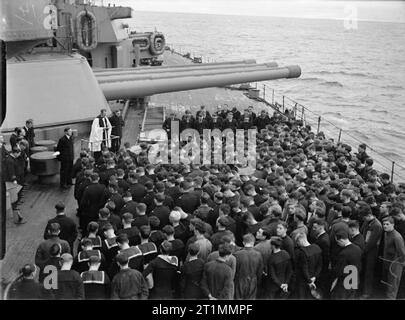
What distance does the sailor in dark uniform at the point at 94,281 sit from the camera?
4801 mm

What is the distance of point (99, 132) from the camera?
31.7 ft

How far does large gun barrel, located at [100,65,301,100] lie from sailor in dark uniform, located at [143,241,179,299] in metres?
7.21

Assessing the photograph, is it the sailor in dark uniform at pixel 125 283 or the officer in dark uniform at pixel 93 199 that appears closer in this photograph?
the sailor in dark uniform at pixel 125 283

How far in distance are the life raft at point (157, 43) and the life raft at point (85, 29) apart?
5776 mm

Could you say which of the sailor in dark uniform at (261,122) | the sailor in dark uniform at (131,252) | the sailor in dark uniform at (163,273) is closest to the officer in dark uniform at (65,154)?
the sailor in dark uniform at (131,252)

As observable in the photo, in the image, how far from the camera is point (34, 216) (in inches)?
298

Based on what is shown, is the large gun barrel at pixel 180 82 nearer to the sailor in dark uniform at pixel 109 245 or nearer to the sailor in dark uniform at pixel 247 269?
the sailor in dark uniform at pixel 109 245

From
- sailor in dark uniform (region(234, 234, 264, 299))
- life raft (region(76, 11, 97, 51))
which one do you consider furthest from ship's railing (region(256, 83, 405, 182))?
life raft (region(76, 11, 97, 51))

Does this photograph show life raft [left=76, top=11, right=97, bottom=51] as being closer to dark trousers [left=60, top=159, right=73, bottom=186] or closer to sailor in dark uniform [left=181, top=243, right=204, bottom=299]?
dark trousers [left=60, top=159, right=73, bottom=186]

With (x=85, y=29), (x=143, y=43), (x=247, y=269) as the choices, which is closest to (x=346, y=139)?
(x=143, y=43)

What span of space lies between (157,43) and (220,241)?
17.0 metres
